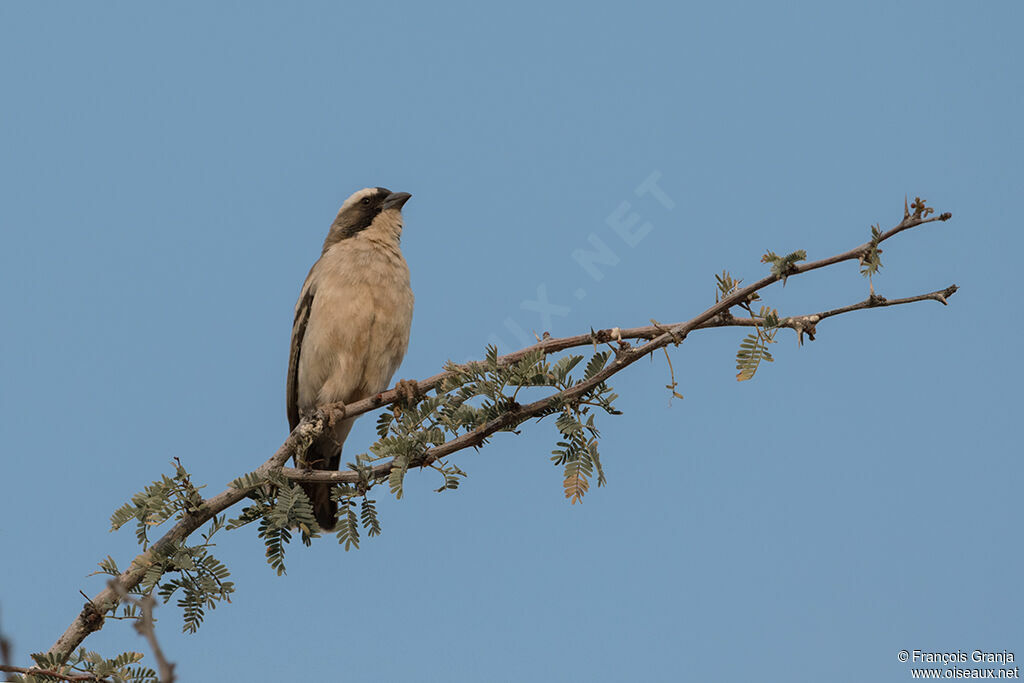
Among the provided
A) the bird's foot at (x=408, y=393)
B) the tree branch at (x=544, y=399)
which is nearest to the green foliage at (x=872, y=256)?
the tree branch at (x=544, y=399)

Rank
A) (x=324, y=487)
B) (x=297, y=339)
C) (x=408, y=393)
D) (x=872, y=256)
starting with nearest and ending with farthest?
(x=872, y=256) → (x=408, y=393) → (x=324, y=487) → (x=297, y=339)

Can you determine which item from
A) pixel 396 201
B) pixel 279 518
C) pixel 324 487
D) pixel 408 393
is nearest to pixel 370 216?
pixel 396 201

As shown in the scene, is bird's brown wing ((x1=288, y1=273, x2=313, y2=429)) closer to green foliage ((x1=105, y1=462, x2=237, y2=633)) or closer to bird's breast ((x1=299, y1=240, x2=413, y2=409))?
bird's breast ((x1=299, y1=240, x2=413, y2=409))

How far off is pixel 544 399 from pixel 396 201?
4.36 m

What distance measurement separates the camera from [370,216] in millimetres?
7797

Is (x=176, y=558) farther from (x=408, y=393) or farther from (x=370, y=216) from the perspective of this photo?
(x=370, y=216)

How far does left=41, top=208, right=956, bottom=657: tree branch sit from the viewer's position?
325 centimetres

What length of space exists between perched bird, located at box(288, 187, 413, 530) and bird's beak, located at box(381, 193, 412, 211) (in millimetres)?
464

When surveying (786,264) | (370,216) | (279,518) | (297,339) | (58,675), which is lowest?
(58,675)

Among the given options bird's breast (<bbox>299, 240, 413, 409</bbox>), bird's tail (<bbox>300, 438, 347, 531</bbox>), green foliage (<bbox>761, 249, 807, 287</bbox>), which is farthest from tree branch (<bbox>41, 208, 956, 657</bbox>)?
bird's breast (<bbox>299, 240, 413, 409</bbox>)

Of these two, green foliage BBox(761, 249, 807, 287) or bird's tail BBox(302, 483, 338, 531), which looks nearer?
green foliage BBox(761, 249, 807, 287)

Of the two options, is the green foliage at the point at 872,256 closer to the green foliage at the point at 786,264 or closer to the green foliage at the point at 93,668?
the green foliage at the point at 786,264

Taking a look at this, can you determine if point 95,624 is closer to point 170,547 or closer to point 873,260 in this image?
point 170,547

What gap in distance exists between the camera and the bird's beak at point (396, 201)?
307 inches
